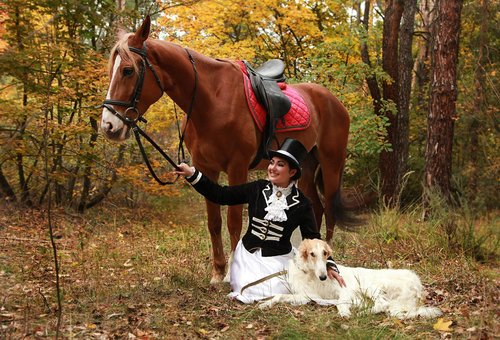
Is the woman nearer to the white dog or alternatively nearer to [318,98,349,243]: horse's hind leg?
the white dog

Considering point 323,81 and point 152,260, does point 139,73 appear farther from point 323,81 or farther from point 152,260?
point 323,81

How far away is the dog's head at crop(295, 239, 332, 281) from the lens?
12.1ft

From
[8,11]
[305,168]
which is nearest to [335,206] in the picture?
[305,168]

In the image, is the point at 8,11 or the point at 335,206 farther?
the point at 8,11

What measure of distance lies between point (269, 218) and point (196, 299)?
908 millimetres

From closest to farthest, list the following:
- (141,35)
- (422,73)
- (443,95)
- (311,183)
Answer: (141,35)
(311,183)
(443,95)
(422,73)

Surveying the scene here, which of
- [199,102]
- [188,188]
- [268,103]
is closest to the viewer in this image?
[199,102]

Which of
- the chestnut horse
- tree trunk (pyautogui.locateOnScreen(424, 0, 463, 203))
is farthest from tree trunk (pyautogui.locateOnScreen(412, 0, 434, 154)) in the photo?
the chestnut horse

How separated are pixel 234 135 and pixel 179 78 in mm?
712

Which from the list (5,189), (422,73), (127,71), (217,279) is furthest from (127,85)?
(422,73)

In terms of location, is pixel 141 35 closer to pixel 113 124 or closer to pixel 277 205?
pixel 113 124

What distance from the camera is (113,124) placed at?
147 inches

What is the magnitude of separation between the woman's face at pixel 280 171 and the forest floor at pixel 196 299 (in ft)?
3.30

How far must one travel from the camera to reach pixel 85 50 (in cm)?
891
